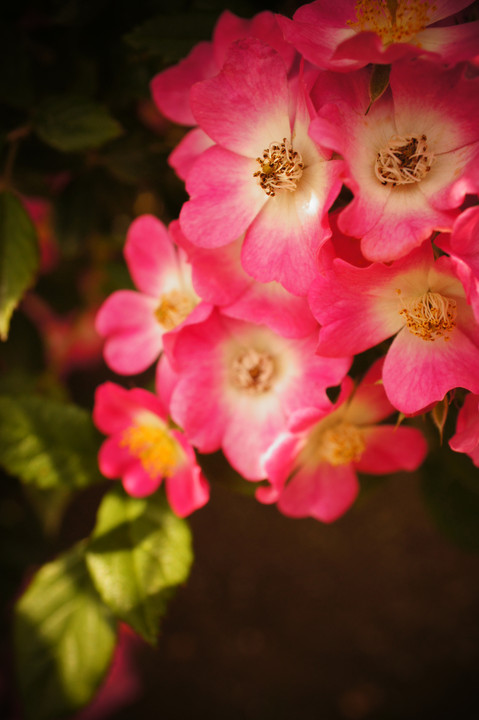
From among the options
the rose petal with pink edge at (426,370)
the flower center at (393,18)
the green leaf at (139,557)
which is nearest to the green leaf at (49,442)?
the green leaf at (139,557)

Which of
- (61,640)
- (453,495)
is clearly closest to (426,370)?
(453,495)

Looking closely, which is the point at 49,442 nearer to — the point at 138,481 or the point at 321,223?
the point at 138,481

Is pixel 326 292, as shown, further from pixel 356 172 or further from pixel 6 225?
pixel 6 225

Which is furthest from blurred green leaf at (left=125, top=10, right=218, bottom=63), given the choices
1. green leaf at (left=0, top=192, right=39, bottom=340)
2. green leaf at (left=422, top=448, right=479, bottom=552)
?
green leaf at (left=422, top=448, right=479, bottom=552)

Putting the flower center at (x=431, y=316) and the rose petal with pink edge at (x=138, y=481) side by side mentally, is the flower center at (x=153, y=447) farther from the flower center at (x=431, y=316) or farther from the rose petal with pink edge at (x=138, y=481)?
the flower center at (x=431, y=316)

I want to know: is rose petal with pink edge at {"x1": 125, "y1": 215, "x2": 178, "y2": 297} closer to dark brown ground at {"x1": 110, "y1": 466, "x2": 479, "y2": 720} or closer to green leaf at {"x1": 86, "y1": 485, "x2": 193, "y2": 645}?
green leaf at {"x1": 86, "y1": 485, "x2": 193, "y2": 645}

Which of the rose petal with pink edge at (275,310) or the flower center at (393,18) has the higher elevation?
the flower center at (393,18)
